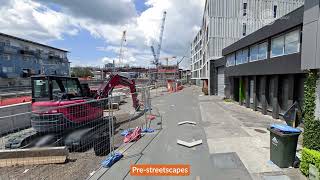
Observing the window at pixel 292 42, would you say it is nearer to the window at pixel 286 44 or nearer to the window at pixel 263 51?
the window at pixel 286 44

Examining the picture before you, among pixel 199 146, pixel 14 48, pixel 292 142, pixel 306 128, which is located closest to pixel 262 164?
pixel 292 142

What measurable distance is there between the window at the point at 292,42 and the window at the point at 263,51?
2.21 meters

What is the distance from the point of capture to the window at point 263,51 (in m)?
12.8

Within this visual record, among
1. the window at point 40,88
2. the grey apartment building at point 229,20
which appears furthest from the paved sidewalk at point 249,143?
the grey apartment building at point 229,20

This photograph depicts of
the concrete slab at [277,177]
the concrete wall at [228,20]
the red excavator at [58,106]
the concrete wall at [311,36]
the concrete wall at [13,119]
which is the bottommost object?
the concrete slab at [277,177]

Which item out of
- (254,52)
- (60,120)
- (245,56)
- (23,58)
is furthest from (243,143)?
(23,58)

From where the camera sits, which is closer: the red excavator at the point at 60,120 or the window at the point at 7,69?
the red excavator at the point at 60,120

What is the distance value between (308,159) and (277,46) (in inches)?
324

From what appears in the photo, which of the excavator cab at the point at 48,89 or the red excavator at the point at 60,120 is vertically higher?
the excavator cab at the point at 48,89

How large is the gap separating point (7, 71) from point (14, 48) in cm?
Result: 893

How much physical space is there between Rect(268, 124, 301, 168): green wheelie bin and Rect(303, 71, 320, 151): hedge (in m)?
0.79

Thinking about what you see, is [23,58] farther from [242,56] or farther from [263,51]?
[263,51]

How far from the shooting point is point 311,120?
604cm

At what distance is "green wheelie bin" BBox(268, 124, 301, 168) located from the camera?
529cm
